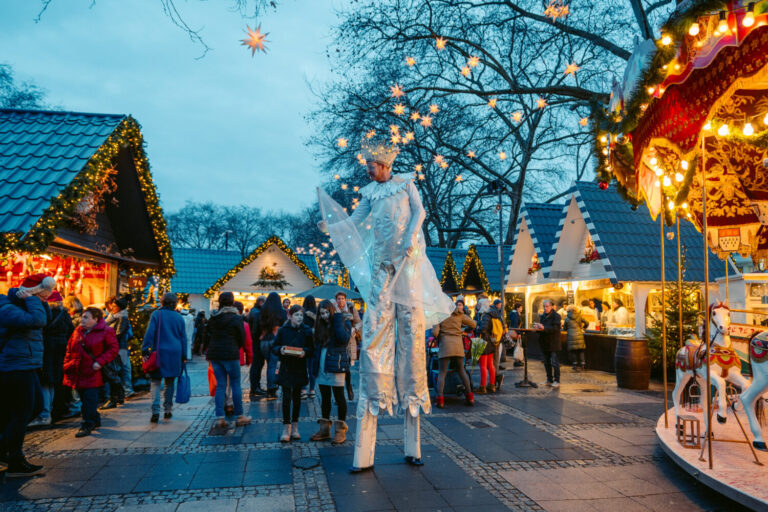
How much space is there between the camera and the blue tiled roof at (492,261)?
2322cm

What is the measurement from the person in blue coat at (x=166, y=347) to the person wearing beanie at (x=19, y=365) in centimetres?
231

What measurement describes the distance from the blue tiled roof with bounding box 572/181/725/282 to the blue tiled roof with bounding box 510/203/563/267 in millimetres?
2298

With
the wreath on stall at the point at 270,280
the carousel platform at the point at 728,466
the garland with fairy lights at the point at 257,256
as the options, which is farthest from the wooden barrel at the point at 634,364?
the wreath on stall at the point at 270,280

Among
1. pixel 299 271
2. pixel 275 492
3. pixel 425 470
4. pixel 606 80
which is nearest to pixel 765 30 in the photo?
pixel 425 470

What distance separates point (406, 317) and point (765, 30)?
363cm

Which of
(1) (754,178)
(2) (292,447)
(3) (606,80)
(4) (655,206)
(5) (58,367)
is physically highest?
(3) (606,80)

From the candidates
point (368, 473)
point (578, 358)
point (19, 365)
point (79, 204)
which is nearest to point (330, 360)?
point (368, 473)

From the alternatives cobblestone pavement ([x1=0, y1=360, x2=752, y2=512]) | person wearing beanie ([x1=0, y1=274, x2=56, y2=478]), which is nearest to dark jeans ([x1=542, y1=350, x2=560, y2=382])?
cobblestone pavement ([x1=0, y1=360, x2=752, y2=512])

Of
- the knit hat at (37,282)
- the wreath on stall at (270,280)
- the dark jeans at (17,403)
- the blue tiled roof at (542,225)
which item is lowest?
the dark jeans at (17,403)

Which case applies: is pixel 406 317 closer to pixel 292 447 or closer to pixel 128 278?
pixel 292 447

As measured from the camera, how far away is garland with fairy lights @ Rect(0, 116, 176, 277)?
6426 millimetres

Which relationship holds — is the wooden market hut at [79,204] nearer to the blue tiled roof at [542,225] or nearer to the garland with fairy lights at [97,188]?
the garland with fairy lights at [97,188]

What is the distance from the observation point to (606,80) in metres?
19.4

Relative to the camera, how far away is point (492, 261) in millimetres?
24812
